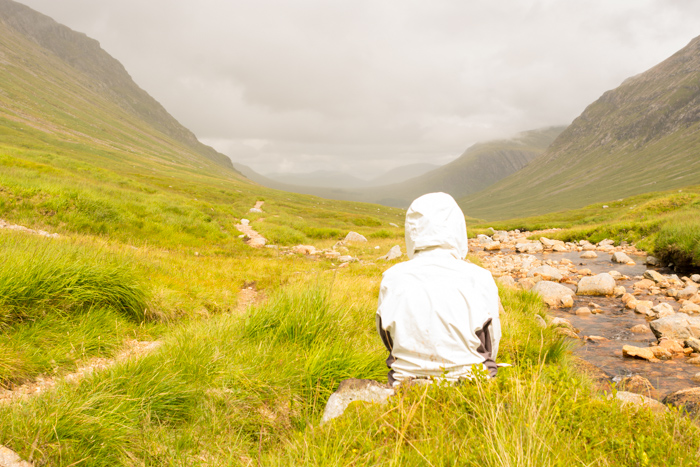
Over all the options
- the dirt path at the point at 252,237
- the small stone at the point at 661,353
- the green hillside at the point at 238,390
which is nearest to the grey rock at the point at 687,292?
the small stone at the point at 661,353

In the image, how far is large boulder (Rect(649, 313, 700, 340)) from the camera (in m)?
7.90

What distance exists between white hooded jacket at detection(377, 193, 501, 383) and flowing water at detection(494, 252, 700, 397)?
484cm

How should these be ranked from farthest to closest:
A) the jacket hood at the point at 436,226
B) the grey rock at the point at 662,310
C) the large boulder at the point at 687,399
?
1. the grey rock at the point at 662,310
2. the large boulder at the point at 687,399
3. the jacket hood at the point at 436,226

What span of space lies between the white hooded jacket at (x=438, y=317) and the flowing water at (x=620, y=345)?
15.9ft

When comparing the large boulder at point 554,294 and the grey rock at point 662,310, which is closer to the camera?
the grey rock at point 662,310

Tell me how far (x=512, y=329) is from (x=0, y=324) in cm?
728

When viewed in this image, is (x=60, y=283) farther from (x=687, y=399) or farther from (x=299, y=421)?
(x=687, y=399)

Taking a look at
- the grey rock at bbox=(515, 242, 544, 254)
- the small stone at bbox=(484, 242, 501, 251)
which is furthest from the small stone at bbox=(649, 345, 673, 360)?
the small stone at bbox=(484, 242, 501, 251)

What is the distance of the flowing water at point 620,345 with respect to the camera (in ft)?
21.1

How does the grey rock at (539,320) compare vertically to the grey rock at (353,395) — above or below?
below

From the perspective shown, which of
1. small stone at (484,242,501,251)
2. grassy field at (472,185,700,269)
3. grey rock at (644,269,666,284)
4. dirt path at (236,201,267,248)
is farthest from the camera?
small stone at (484,242,501,251)

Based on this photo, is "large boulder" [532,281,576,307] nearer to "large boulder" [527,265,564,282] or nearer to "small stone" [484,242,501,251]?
"large boulder" [527,265,564,282]

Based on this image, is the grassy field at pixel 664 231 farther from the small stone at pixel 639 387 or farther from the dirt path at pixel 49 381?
the dirt path at pixel 49 381

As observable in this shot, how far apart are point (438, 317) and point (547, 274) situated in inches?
601
